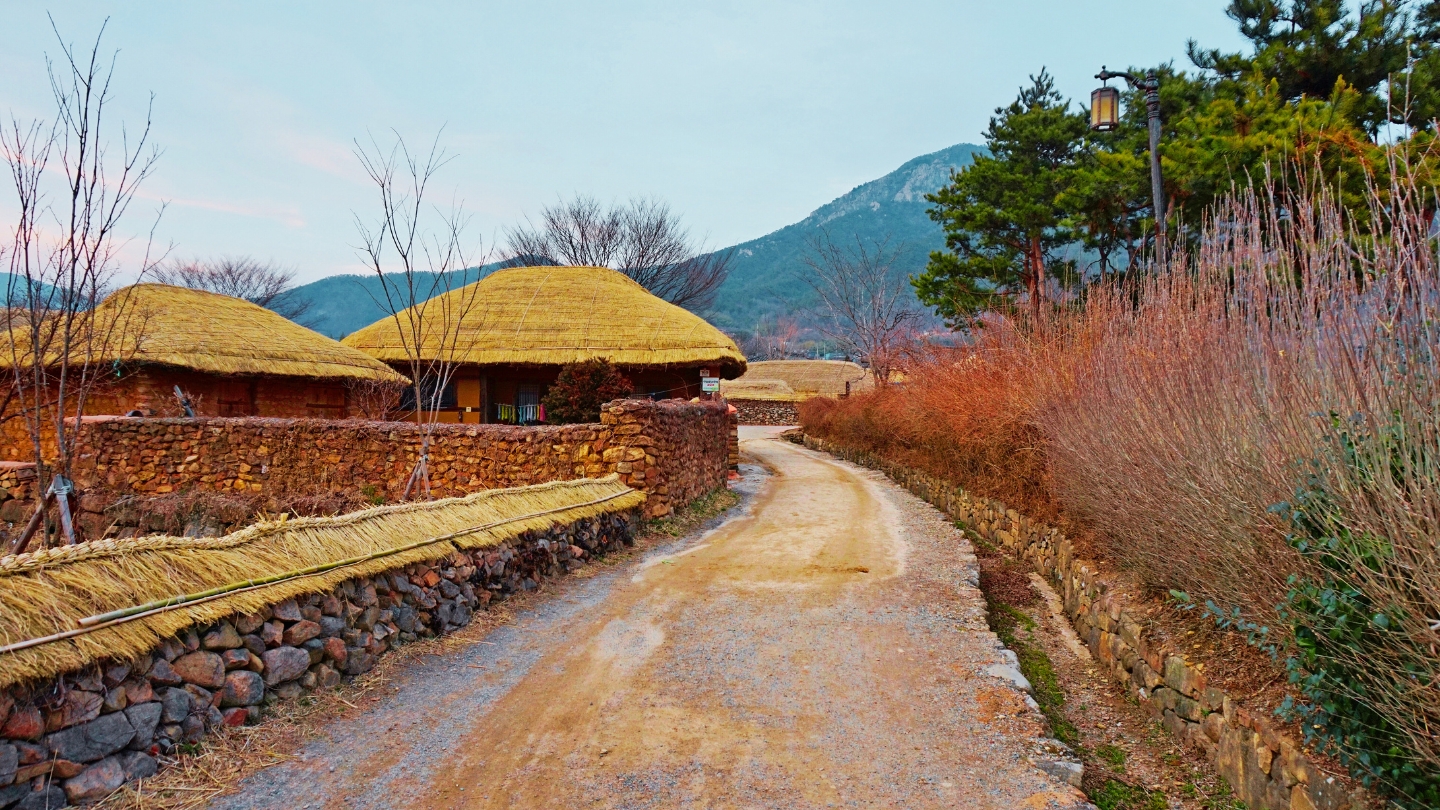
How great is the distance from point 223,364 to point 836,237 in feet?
315

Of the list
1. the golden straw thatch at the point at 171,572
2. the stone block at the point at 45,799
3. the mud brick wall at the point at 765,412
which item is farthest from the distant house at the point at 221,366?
the mud brick wall at the point at 765,412

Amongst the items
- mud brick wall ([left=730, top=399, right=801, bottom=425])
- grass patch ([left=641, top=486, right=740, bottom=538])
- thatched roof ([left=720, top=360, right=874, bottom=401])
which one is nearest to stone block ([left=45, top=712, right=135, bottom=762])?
grass patch ([left=641, top=486, right=740, bottom=538])

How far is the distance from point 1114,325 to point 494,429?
7.45m

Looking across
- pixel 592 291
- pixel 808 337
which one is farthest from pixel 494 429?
pixel 808 337

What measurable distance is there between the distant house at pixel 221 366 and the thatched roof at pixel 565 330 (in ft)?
5.34

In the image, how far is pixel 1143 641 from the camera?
481cm

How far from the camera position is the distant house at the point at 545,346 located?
1653cm

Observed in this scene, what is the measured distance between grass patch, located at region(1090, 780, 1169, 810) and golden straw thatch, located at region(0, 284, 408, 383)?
528 inches

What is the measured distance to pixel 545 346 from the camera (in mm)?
16547

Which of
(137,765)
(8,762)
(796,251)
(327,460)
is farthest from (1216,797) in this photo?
(796,251)

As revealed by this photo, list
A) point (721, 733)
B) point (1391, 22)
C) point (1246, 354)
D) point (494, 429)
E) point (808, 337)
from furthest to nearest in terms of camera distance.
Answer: point (808, 337) → point (1391, 22) → point (494, 429) → point (721, 733) → point (1246, 354)

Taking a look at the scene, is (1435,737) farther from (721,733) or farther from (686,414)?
(686,414)

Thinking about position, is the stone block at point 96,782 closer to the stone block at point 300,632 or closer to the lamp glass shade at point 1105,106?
the stone block at point 300,632

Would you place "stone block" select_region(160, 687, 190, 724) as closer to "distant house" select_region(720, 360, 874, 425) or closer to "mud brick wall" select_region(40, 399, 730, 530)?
"mud brick wall" select_region(40, 399, 730, 530)
